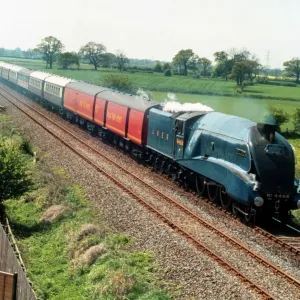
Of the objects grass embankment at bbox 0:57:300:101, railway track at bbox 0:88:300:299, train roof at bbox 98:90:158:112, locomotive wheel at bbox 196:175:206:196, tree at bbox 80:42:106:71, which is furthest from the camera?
tree at bbox 80:42:106:71

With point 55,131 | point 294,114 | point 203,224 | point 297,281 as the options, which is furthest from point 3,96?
point 297,281

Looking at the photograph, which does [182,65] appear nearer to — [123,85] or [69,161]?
[123,85]

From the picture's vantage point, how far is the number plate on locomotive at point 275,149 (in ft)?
50.4

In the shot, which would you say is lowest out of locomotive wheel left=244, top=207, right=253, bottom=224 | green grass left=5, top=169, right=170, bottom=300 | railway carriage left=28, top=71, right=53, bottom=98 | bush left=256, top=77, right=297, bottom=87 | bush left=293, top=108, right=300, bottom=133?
green grass left=5, top=169, right=170, bottom=300

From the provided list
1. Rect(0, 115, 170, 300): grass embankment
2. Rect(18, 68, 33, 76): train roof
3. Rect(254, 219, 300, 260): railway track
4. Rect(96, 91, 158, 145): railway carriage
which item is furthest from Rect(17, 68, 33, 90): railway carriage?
Rect(254, 219, 300, 260): railway track

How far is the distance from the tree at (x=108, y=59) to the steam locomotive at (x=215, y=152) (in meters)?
66.1

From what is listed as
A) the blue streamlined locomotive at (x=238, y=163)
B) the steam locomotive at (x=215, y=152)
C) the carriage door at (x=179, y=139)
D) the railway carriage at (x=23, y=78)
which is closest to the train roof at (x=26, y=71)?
the railway carriage at (x=23, y=78)

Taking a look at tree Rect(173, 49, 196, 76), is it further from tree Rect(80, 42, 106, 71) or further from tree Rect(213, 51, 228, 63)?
tree Rect(80, 42, 106, 71)

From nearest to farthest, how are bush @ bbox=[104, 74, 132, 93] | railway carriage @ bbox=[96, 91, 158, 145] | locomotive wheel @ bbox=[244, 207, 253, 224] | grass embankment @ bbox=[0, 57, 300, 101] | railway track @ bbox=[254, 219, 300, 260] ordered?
railway track @ bbox=[254, 219, 300, 260], locomotive wheel @ bbox=[244, 207, 253, 224], railway carriage @ bbox=[96, 91, 158, 145], bush @ bbox=[104, 74, 132, 93], grass embankment @ bbox=[0, 57, 300, 101]

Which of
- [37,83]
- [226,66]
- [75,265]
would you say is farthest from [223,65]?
[75,265]

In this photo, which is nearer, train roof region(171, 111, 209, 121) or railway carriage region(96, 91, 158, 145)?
train roof region(171, 111, 209, 121)

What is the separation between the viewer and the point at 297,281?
1154cm

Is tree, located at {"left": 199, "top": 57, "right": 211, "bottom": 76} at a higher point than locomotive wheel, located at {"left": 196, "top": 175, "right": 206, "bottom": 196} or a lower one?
higher

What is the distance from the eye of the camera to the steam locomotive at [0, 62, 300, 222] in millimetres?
15422
